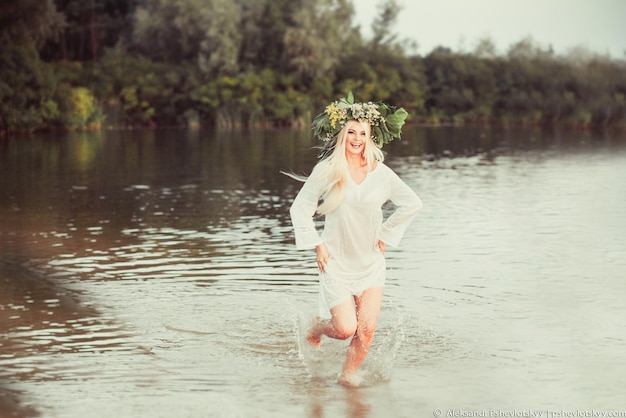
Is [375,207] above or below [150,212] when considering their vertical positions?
above

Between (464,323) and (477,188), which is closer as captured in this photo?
(464,323)

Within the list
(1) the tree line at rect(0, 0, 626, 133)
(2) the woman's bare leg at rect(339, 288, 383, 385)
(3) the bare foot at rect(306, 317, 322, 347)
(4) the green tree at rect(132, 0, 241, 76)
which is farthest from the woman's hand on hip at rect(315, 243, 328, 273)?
(4) the green tree at rect(132, 0, 241, 76)

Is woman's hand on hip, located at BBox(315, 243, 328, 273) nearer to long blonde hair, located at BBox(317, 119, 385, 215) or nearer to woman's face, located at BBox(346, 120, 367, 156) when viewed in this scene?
long blonde hair, located at BBox(317, 119, 385, 215)

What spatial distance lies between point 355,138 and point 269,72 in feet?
214

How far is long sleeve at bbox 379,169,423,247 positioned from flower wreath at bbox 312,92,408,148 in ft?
1.14

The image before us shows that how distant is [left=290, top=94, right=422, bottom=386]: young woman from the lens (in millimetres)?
8266

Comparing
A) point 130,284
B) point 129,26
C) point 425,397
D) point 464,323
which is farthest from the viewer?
point 129,26

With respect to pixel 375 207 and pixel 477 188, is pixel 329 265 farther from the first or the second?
pixel 477 188

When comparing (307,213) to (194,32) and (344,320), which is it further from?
(194,32)

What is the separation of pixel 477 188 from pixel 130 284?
14364 millimetres

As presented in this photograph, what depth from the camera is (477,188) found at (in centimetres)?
2556

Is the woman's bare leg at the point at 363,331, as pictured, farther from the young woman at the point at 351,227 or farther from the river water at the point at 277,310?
the river water at the point at 277,310

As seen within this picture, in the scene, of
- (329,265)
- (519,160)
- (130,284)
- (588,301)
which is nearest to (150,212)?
(130,284)

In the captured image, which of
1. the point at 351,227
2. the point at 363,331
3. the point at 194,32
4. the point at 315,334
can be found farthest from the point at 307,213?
the point at 194,32
